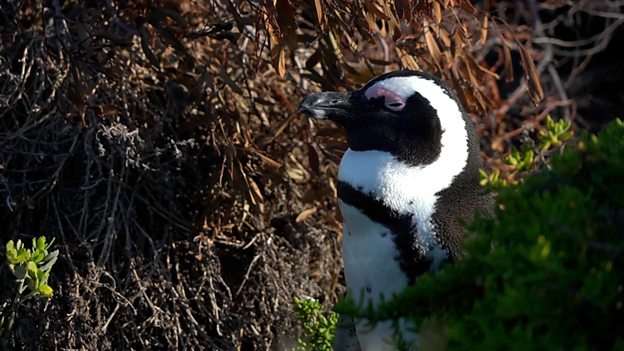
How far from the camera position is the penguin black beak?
251cm

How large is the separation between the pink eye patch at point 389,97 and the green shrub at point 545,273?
736mm

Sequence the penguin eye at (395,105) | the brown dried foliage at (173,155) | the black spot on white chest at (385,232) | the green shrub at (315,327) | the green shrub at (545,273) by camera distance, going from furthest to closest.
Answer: the brown dried foliage at (173,155) < the green shrub at (315,327) < the penguin eye at (395,105) < the black spot on white chest at (385,232) < the green shrub at (545,273)

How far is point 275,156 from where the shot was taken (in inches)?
132

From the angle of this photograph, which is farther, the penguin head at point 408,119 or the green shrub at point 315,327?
the green shrub at point 315,327

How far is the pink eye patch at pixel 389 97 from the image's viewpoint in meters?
2.44

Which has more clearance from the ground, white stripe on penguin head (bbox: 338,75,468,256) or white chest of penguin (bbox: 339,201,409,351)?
white stripe on penguin head (bbox: 338,75,468,256)

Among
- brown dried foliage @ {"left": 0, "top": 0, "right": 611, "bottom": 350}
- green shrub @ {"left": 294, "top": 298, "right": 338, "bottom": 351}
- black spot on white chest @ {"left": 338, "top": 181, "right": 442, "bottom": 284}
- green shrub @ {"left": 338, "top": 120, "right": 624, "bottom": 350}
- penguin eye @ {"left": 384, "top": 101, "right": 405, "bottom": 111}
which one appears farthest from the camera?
brown dried foliage @ {"left": 0, "top": 0, "right": 611, "bottom": 350}

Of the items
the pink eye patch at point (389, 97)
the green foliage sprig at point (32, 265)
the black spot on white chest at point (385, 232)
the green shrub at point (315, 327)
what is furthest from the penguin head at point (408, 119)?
the green foliage sprig at point (32, 265)

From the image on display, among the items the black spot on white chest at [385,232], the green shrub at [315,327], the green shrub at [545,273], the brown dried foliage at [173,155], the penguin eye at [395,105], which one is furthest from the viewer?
the brown dried foliage at [173,155]

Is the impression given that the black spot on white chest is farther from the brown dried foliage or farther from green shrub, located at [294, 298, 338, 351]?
the brown dried foliage

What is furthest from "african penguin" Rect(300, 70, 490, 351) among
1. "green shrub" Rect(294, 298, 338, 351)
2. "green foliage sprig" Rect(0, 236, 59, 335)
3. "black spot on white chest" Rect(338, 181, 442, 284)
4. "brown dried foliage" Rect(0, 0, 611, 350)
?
"green foliage sprig" Rect(0, 236, 59, 335)

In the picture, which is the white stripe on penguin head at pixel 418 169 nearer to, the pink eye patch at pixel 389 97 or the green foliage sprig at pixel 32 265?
the pink eye patch at pixel 389 97

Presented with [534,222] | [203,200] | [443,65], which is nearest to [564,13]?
[443,65]

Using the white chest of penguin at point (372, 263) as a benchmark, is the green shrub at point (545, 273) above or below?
above
